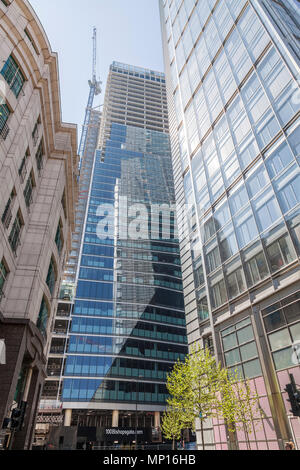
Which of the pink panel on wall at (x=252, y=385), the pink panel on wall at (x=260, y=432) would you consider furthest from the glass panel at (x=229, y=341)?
the pink panel on wall at (x=260, y=432)

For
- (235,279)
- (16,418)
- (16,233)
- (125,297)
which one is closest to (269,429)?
(235,279)

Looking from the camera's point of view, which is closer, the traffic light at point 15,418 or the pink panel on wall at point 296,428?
the traffic light at point 15,418

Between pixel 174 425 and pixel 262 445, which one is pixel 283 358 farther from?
pixel 174 425

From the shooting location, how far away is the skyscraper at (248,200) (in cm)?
1841

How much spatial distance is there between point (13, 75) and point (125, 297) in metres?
60.1

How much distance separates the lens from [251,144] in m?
25.0

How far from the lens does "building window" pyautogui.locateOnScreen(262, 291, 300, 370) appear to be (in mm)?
17219

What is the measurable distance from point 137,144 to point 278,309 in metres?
103

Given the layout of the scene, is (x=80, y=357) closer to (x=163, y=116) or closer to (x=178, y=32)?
(x=178, y=32)

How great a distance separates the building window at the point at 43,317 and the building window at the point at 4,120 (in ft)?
43.1

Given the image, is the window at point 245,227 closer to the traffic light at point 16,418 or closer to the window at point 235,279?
the window at point 235,279

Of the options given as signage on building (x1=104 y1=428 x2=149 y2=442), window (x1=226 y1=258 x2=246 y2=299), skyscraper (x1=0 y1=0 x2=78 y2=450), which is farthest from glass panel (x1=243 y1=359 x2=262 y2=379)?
signage on building (x1=104 y1=428 x2=149 y2=442)

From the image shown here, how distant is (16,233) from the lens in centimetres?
2052
